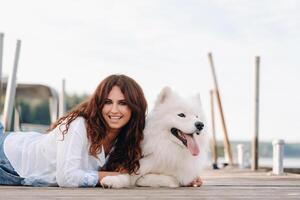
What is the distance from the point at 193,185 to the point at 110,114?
38.9 inches

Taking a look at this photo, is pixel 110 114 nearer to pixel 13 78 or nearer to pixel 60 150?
pixel 60 150

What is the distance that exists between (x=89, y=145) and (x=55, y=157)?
13.4 inches

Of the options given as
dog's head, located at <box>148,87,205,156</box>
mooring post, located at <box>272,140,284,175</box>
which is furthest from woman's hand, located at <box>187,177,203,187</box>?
mooring post, located at <box>272,140,284,175</box>

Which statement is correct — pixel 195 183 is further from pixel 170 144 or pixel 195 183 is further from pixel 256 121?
pixel 256 121

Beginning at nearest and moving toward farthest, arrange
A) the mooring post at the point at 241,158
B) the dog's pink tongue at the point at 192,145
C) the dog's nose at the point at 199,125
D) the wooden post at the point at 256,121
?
the dog's nose at the point at 199,125, the dog's pink tongue at the point at 192,145, the wooden post at the point at 256,121, the mooring post at the point at 241,158

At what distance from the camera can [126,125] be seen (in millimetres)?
4855

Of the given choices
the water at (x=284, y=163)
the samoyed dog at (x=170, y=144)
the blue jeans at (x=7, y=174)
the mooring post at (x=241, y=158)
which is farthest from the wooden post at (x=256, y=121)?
the blue jeans at (x=7, y=174)

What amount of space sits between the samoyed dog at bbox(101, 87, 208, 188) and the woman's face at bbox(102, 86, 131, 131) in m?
0.30

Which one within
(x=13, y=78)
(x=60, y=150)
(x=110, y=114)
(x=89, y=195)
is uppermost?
(x=13, y=78)

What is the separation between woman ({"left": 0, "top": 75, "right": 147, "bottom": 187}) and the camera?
15.0 feet

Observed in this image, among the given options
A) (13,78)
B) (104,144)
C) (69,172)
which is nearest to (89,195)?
(69,172)

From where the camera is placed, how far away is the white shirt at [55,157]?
452 centimetres

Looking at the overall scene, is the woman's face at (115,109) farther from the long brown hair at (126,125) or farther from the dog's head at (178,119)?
the dog's head at (178,119)

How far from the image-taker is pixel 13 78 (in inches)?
416
